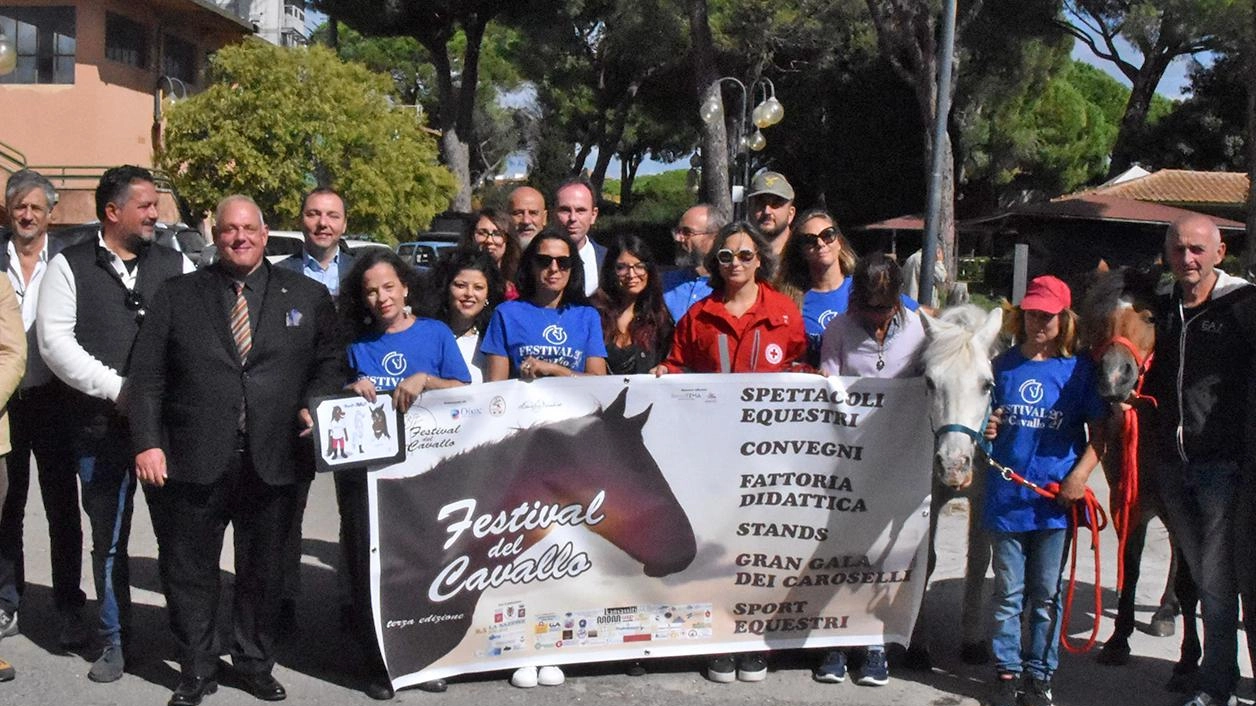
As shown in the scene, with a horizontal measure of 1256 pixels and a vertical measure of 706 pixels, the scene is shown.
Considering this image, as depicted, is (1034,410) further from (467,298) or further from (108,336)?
(108,336)

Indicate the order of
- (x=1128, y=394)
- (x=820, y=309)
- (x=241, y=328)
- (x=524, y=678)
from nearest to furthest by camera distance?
(x=1128, y=394) → (x=241, y=328) → (x=524, y=678) → (x=820, y=309)

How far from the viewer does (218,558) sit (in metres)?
5.12

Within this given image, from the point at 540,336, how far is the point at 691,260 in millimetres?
1309

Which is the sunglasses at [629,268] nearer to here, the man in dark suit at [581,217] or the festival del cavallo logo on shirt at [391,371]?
the man in dark suit at [581,217]

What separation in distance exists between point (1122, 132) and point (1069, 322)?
43539 millimetres

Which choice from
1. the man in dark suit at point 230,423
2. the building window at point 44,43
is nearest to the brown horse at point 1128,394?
the man in dark suit at point 230,423

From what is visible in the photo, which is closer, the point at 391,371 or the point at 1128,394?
the point at 1128,394

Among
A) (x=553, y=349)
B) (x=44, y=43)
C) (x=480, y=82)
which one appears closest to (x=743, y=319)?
(x=553, y=349)

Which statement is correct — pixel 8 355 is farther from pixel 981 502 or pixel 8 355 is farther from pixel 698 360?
pixel 981 502

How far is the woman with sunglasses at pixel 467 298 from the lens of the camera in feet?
19.2

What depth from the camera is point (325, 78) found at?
25.7 m

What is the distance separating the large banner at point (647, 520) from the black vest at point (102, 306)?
128 centimetres

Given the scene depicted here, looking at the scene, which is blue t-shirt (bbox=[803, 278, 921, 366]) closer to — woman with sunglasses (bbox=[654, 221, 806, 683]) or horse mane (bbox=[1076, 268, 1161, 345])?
woman with sunglasses (bbox=[654, 221, 806, 683])

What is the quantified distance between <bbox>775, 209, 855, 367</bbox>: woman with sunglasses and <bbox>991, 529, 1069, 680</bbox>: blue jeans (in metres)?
1.22
